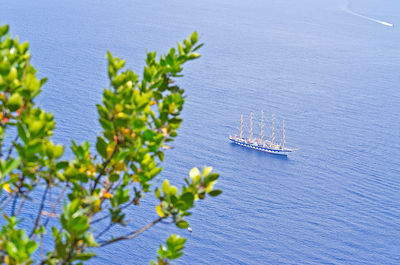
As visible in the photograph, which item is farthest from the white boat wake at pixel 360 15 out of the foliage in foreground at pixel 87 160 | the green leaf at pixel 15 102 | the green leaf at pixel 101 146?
the green leaf at pixel 15 102

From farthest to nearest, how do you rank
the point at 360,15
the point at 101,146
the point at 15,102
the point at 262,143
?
the point at 360,15 < the point at 262,143 < the point at 101,146 < the point at 15,102

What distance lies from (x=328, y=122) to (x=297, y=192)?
47.7 feet

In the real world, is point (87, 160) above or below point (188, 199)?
above

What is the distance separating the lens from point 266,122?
6291 cm

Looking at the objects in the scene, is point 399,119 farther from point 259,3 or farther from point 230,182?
point 259,3

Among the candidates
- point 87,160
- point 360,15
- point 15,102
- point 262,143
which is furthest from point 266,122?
point 360,15

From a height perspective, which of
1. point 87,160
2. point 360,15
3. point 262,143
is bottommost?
point 87,160

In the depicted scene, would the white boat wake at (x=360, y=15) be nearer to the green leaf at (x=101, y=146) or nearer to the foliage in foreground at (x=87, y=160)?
the foliage in foreground at (x=87, y=160)

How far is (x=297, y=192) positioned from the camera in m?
53.2

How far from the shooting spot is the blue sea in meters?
46.0

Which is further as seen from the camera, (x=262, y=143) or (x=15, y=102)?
(x=262, y=143)

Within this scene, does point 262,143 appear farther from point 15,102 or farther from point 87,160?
point 15,102

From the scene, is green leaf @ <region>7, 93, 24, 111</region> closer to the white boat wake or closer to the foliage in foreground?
the foliage in foreground

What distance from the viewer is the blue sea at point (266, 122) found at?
151 feet
